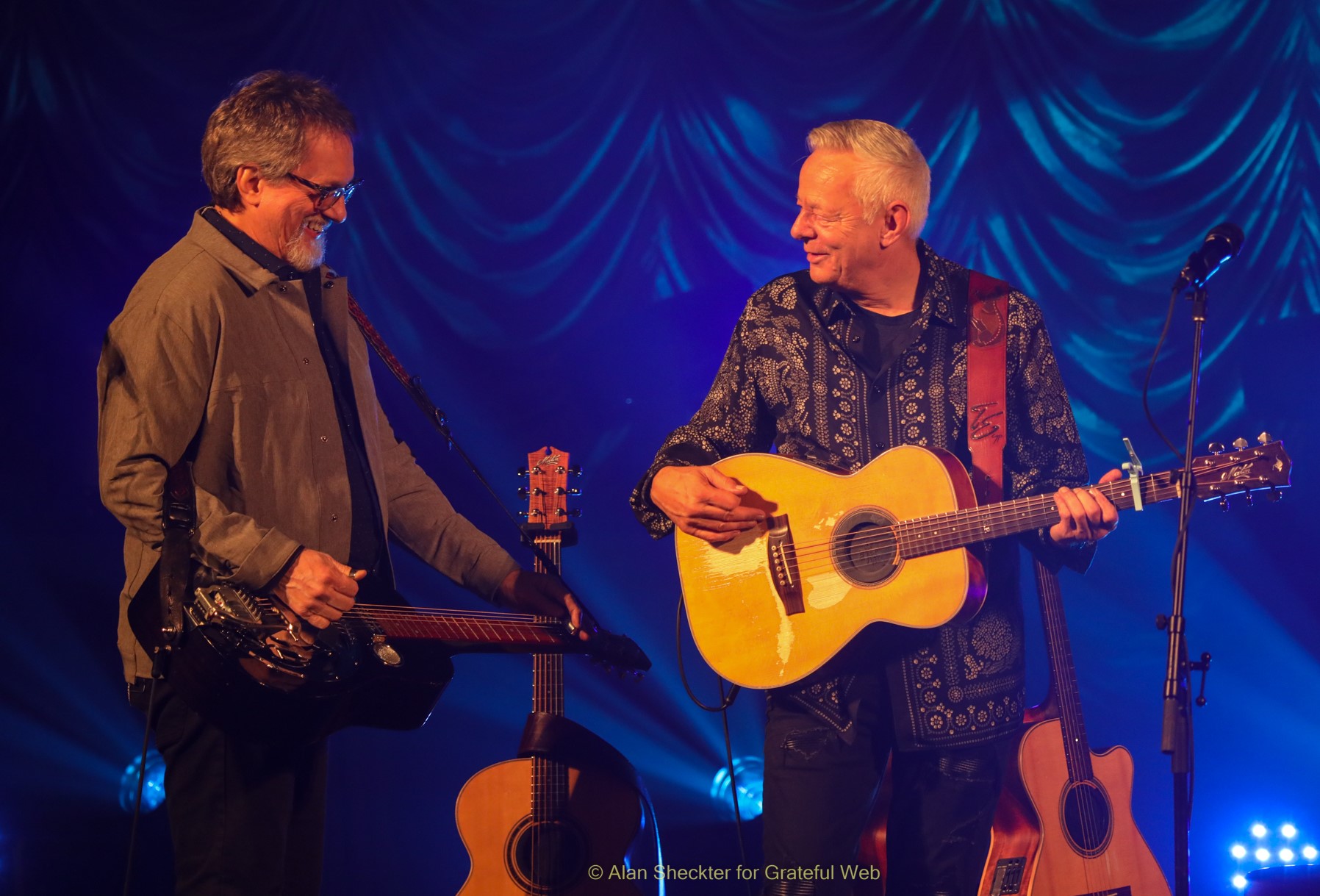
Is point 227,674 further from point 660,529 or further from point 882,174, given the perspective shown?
point 882,174

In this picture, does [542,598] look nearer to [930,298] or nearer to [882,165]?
[930,298]

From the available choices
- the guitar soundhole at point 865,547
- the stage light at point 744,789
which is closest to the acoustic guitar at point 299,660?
the guitar soundhole at point 865,547

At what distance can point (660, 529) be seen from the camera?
325 centimetres

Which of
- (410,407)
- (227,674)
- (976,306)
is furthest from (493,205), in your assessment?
(227,674)

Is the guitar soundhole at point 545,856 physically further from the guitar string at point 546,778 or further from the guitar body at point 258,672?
the guitar body at point 258,672

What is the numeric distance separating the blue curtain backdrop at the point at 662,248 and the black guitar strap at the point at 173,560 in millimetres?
3004

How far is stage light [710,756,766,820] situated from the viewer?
5234mm

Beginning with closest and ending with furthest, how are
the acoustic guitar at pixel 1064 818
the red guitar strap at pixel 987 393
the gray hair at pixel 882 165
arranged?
the red guitar strap at pixel 987 393 < the gray hair at pixel 882 165 < the acoustic guitar at pixel 1064 818

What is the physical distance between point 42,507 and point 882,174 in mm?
4178

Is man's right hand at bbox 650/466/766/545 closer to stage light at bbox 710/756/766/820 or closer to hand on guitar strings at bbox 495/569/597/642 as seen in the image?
hand on guitar strings at bbox 495/569/597/642

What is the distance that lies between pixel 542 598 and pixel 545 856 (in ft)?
4.07

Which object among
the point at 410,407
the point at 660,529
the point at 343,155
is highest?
the point at 410,407

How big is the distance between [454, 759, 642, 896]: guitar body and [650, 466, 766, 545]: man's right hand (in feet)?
4.26

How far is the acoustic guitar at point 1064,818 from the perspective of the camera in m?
3.72
